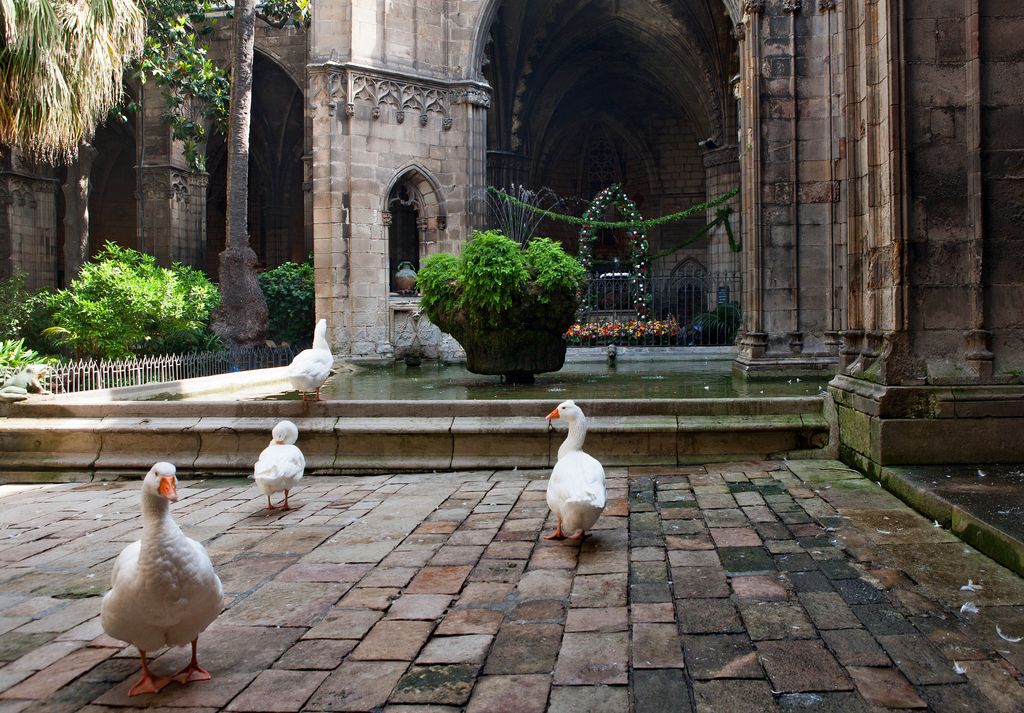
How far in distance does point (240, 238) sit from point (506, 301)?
26.3 ft

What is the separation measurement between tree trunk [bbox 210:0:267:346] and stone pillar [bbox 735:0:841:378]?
882 cm

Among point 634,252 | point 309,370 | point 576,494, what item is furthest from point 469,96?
point 576,494

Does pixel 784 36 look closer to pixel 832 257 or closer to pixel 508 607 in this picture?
pixel 832 257

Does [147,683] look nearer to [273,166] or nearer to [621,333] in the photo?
[621,333]

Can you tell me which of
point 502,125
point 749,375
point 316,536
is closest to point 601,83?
point 502,125

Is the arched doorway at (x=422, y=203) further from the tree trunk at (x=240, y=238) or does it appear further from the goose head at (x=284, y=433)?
the goose head at (x=284, y=433)

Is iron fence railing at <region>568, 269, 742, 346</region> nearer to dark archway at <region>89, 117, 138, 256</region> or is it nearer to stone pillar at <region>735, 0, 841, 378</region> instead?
stone pillar at <region>735, 0, 841, 378</region>

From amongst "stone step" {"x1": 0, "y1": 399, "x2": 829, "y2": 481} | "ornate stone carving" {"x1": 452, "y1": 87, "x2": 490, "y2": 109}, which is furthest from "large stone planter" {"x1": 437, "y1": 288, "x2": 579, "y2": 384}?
"ornate stone carving" {"x1": 452, "y1": 87, "x2": 490, "y2": 109}

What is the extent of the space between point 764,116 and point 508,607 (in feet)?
31.1

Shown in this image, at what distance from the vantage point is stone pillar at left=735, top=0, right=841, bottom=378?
37.3 feet

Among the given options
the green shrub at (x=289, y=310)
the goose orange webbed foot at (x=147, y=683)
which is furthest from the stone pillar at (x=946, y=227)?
the green shrub at (x=289, y=310)

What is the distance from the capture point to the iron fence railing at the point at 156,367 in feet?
31.9

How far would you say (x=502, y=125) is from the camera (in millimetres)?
25703

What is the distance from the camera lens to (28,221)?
918 inches
